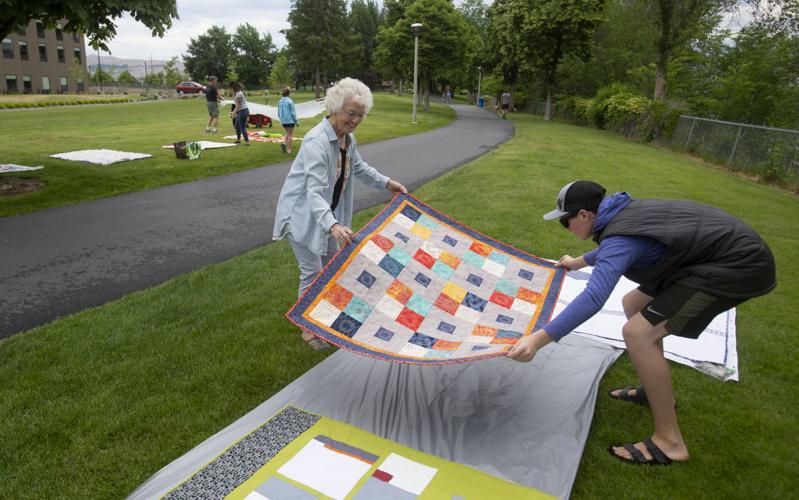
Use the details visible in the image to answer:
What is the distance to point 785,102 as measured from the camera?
19266mm

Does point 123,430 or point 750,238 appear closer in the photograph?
point 750,238

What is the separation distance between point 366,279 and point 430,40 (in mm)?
31901

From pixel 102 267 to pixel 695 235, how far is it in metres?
5.98

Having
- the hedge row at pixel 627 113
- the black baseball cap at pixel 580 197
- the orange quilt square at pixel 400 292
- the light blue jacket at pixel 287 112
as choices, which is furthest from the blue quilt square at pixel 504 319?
the hedge row at pixel 627 113

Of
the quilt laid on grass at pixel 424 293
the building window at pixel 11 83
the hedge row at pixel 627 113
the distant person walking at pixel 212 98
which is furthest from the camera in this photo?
the building window at pixel 11 83

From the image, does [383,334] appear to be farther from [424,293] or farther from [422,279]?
[422,279]

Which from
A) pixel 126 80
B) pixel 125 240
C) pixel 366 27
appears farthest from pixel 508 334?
pixel 126 80

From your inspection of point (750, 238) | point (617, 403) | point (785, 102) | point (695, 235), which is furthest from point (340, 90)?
point (785, 102)

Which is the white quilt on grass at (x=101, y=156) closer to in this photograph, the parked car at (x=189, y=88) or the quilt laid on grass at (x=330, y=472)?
the quilt laid on grass at (x=330, y=472)

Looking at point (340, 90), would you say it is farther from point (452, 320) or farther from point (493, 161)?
point (493, 161)

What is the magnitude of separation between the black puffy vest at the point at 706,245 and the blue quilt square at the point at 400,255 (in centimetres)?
152

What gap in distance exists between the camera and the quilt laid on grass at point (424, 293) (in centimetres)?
312

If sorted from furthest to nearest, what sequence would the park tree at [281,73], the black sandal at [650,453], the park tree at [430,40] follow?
the park tree at [281,73] → the park tree at [430,40] → the black sandal at [650,453]

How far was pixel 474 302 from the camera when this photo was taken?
3623 mm
